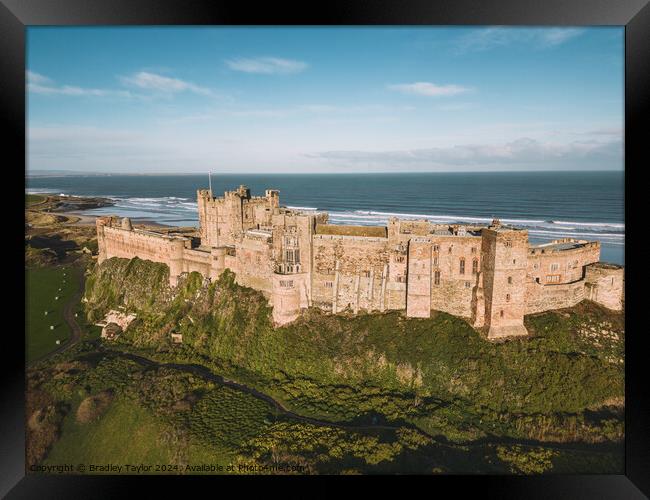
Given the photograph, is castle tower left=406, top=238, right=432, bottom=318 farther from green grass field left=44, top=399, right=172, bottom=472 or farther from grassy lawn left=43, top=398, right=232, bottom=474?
green grass field left=44, top=399, right=172, bottom=472

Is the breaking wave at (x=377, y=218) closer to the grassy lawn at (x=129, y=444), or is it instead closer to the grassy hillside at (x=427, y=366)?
the grassy hillside at (x=427, y=366)

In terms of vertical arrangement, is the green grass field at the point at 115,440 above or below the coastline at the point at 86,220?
below

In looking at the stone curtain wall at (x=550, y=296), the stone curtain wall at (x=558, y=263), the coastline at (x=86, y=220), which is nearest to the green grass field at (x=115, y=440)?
the stone curtain wall at (x=550, y=296)

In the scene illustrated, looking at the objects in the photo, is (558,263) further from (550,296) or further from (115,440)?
(115,440)

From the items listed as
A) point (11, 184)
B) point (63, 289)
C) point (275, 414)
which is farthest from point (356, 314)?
point (63, 289)

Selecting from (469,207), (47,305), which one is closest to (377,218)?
(469,207)

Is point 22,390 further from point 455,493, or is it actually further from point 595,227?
point 595,227
